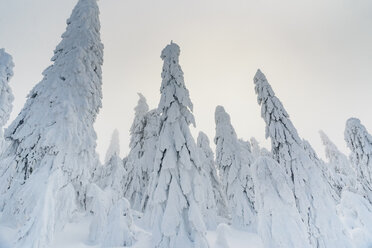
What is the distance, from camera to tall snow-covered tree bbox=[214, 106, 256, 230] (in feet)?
62.4

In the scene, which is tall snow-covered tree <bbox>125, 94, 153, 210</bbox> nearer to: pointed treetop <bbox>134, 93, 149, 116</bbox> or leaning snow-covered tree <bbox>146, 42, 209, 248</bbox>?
pointed treetop <bbox>134, 93, 149, 116</bbox>

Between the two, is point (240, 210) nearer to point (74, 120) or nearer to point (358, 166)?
point (358, 166)

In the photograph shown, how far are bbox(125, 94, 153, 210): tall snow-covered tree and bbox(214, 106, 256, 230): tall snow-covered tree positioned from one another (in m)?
7.88

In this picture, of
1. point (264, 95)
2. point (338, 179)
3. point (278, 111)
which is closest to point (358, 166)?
point (278, 111)

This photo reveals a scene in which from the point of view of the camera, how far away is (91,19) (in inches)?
490

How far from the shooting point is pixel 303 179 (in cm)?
1212

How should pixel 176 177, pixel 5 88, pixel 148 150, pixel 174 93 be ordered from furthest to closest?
pixel 148 150, pixel 5 88, pixel 174 93, pixel 176 177

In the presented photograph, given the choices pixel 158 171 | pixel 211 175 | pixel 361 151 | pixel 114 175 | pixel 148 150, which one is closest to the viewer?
pixel 158 171

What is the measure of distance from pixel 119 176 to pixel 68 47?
11922 millimetres

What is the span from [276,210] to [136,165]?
15927mm

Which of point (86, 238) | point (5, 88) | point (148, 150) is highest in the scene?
point (5, 88)

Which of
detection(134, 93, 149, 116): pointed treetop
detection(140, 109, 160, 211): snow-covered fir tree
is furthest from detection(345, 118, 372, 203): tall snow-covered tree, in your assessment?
detection(134, 93, 149, 116): pointed treetop

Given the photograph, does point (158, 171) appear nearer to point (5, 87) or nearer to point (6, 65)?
point (5, 87)

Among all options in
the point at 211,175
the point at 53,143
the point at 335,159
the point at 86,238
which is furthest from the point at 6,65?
the point at 335,159
